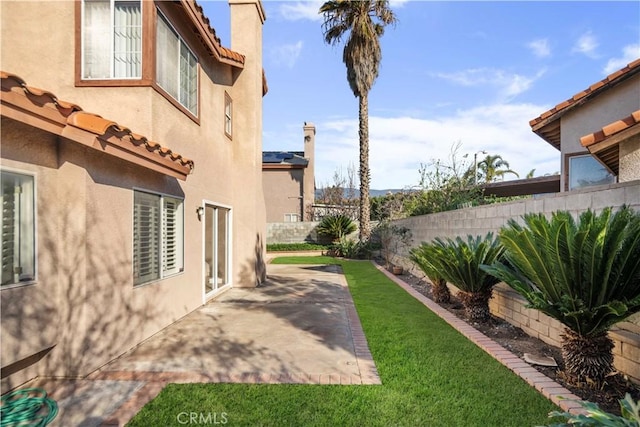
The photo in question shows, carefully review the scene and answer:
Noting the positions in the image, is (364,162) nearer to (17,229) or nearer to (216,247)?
(216,247)

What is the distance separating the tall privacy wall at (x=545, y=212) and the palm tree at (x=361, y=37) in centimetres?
1282

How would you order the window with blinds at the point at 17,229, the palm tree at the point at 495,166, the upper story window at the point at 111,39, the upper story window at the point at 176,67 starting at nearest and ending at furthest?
the window with blinds at the point at 17,229 < the upper story window at the point at 111,39 < the upper story window at the point at 176,67 < the palm tree at the point at 495,166

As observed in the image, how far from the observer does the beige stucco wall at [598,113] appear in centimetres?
973

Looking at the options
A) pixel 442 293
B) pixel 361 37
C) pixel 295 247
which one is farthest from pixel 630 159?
pixel 295 247

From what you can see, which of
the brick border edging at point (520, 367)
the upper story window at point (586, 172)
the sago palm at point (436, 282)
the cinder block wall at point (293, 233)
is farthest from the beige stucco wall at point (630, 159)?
the cinder block wall at point (293, 233)

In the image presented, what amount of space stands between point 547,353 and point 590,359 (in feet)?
4.64

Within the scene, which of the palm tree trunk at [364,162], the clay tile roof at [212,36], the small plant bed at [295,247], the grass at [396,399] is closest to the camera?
the grass at [396,399]

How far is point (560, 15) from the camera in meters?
11.1

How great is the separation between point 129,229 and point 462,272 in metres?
6.56

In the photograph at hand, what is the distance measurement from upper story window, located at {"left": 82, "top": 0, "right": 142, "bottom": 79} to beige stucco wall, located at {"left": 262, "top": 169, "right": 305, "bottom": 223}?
2661 cm

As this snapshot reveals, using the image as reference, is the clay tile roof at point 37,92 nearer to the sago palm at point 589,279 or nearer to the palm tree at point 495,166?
the sago palm at point 589,279

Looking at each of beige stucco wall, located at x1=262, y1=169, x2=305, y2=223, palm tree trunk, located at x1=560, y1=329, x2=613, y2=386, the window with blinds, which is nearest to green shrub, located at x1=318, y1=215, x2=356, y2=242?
beige stucco wall, located at x1=262, y1=169, x2=305, y2=223

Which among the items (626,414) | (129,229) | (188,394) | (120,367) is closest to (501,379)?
(626,414)

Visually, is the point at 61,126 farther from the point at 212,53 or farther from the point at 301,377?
the point at 212,53
